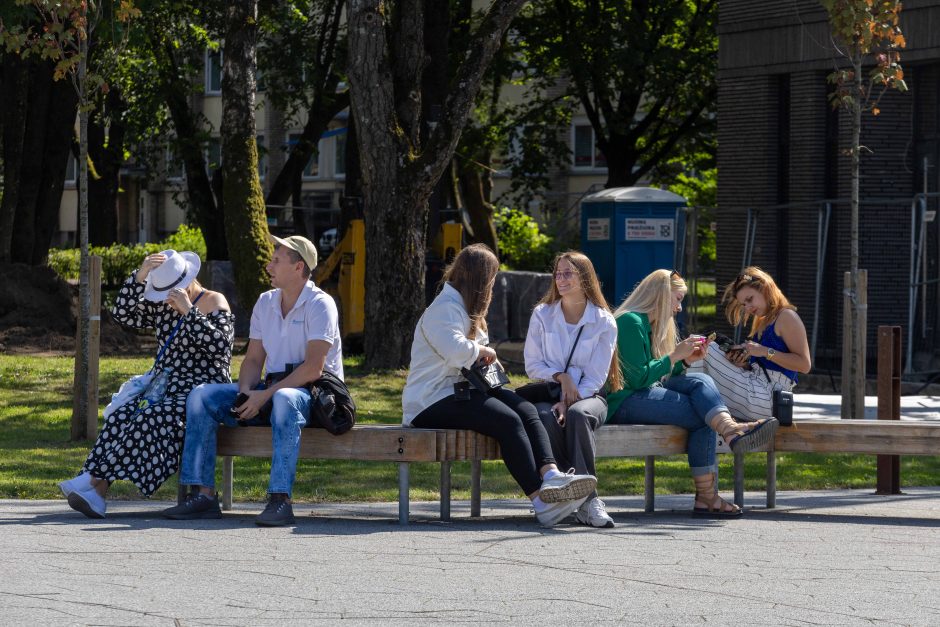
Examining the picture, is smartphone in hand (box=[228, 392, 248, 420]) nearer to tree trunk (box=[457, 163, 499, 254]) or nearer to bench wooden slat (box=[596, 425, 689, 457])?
bench wooden slat (box=[596, 425, 689, 457])

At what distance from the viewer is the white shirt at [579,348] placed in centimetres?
817

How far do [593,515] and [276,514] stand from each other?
1.59 metres

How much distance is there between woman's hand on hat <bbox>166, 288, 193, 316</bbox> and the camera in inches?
323

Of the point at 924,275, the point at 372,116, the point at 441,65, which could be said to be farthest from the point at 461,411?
the point at 441,65

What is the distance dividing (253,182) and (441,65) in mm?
3146

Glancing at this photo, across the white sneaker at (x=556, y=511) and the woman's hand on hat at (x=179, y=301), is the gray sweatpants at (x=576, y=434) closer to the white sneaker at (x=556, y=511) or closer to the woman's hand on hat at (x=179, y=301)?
the white sneaker at (x=556, y=511)

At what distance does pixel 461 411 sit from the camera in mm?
7910

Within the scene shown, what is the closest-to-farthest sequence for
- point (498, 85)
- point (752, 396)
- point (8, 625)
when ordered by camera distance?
1. point (8, 625)
2. point (752, 396)
3. point (498, 85)

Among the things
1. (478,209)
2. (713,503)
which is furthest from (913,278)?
(478,209)

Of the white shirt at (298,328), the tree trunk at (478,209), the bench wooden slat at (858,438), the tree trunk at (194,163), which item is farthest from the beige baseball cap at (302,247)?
the tree trunk at (478,209)

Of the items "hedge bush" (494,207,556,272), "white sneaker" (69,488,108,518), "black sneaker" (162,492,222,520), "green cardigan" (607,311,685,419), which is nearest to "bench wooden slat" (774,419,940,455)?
"green cardigan" (607,311,685,419)

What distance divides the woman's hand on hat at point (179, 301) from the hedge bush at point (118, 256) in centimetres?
2425

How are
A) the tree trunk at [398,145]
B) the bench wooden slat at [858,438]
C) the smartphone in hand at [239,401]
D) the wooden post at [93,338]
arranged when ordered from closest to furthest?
the smartphone in hand at [239,401], the bench wooden slat at [858,438], the wooden post at [93,338], the tree trunk at [398,145]

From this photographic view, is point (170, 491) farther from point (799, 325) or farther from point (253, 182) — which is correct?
point (253, 182)
